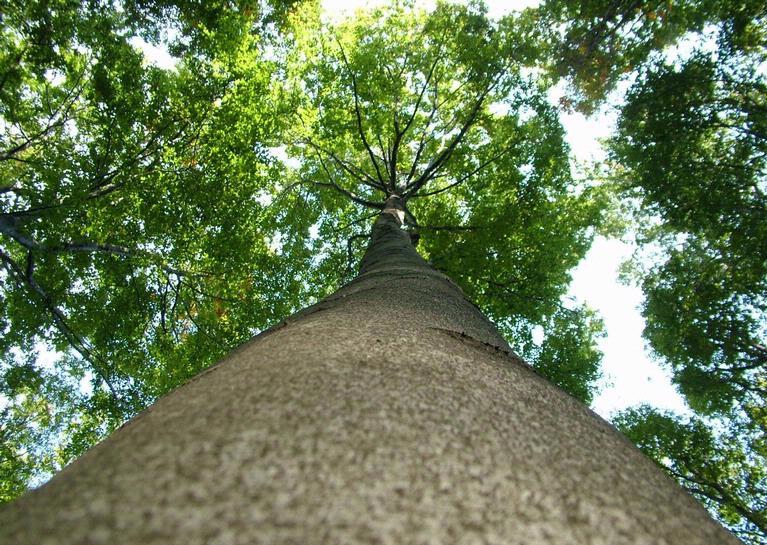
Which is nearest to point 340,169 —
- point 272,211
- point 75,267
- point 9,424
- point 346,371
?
point 272,211

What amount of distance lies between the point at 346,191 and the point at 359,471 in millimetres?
7444

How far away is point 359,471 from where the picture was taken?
71cm

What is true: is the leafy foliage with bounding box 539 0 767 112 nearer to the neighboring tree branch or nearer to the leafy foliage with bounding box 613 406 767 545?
the leafy foliage with bounding box 613 406 767 545

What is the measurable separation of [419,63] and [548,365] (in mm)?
6198

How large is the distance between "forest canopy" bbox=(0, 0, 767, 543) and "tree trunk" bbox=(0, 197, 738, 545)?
17.9 ft

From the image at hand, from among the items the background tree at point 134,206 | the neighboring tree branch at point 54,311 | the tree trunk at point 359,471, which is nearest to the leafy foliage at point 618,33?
the background tree at point 134,206

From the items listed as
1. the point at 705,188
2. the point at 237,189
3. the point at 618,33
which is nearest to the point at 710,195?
the point at 705,188

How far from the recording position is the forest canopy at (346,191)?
20.8 ft

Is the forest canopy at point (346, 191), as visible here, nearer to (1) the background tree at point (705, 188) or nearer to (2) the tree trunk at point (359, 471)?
(1) the background tree at point (705, 188)

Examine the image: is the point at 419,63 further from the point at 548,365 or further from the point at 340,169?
the point at 548,365

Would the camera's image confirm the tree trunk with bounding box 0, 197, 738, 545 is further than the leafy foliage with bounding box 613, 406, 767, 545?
No

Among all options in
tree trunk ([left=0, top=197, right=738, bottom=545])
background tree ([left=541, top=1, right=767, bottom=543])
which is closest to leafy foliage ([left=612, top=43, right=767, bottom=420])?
background tree ([left=541, top=1, right=767, bottom=543])

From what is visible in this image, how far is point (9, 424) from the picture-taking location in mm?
11438

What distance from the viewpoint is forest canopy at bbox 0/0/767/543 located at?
6.35 meters
